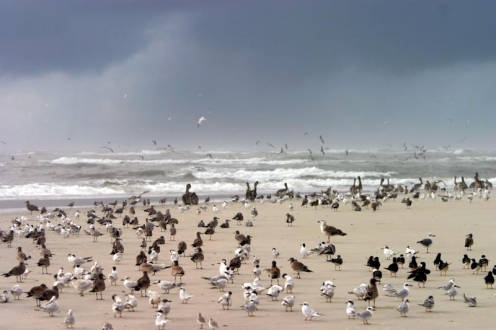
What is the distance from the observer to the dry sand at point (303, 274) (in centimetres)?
1012

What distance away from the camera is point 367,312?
9867 mm

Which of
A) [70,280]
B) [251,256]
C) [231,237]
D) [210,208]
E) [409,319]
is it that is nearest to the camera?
[409,319]

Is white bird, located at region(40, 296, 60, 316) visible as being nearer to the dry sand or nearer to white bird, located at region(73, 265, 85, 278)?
the dry sand

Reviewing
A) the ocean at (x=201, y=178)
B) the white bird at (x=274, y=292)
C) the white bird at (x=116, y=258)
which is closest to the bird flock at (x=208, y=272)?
the white bird at (x=274, y=292)

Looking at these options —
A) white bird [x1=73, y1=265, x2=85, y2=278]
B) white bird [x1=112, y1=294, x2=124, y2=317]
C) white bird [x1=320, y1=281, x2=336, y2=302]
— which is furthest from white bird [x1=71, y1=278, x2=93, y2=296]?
white bird [x1=320, y1=281, x2=336, y2=302]

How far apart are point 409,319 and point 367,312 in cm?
77

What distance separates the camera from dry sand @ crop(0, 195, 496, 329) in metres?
10.1

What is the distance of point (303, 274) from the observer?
47.0 ft

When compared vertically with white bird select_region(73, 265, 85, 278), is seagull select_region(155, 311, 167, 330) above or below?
above

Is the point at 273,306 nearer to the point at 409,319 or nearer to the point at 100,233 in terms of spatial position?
the point at 409,319

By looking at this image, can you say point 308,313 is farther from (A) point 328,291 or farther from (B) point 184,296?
(B) point 184,296

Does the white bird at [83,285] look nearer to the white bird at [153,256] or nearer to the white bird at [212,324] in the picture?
the white bird at [153,256]

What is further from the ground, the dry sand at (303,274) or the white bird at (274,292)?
the white bird at (274,292)

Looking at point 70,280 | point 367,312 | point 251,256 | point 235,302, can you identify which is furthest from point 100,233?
point 367,312
